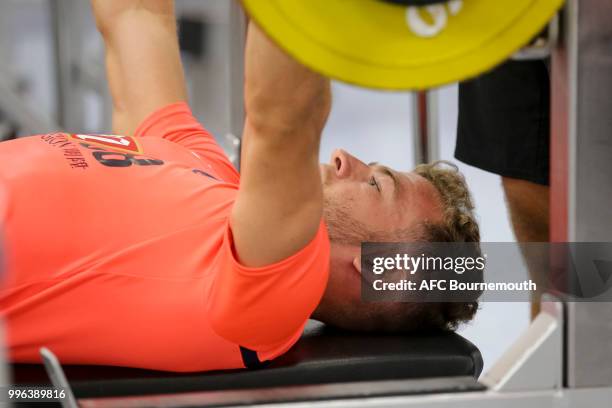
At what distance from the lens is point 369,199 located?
156cm

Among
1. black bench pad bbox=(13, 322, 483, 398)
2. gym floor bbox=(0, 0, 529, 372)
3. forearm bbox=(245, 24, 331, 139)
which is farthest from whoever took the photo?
gym floor bbox=(0, 0, 529, 372)

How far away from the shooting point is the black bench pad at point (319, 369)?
1.32m

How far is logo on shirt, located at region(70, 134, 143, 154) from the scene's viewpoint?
1.59 metres

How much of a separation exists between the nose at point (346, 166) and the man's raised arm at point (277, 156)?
396 mm

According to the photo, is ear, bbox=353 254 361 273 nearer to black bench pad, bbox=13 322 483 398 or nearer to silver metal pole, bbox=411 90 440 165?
black bench pad, bbox=13 322 483 398

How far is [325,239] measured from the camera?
1289 mm

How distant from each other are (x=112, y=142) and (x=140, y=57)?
325 mm

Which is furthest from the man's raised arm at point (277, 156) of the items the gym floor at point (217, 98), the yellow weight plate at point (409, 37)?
the gym floor at point (217, 98)

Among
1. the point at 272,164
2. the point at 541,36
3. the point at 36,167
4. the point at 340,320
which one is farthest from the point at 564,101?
the point at 36,167

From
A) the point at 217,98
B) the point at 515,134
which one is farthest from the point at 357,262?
the point at 217,98

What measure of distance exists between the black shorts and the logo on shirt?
691 millimetres

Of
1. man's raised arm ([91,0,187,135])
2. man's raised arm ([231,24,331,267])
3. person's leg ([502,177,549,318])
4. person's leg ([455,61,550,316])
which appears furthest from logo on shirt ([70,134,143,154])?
person's leg ([502,177,549,318])

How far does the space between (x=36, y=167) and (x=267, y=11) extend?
A: 2.66ft

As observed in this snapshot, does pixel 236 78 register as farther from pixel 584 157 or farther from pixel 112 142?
pixel 584 157
